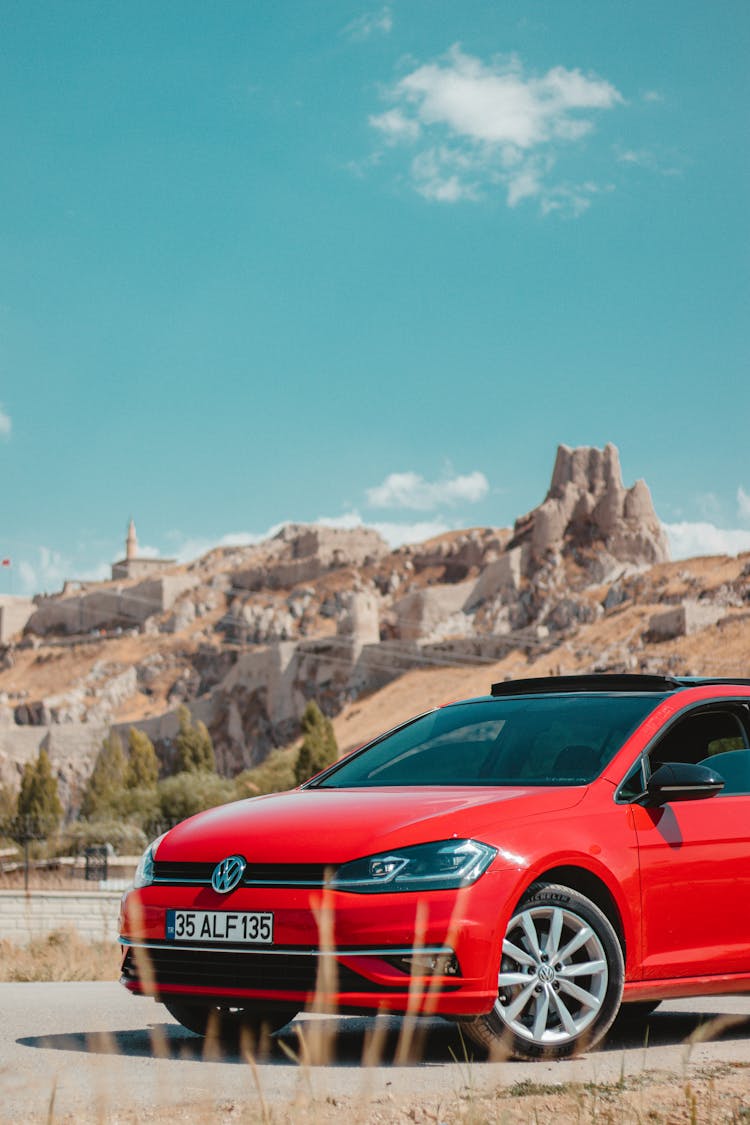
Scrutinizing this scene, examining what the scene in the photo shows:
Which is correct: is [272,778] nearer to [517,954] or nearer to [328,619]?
[328,619]

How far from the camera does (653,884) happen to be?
18.9ft

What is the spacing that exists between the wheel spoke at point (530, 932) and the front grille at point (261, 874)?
76 centimetres

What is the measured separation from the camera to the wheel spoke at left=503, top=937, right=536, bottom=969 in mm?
5230

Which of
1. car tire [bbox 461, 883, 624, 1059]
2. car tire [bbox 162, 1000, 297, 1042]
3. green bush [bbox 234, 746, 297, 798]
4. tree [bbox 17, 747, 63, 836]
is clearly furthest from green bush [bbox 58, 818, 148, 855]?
car tire [bbox 461, 883, 624, 1059]

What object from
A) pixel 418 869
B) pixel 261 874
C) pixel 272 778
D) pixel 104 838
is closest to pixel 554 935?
pixel 418 869

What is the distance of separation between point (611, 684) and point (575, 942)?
5.89 ft

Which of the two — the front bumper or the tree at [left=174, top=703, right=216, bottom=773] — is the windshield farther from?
the tree at [left=174, top=703, right=216, bottom=773]

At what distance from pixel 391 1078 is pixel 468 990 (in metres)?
0.41

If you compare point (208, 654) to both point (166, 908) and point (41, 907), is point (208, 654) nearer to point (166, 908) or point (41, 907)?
point (41, 907)

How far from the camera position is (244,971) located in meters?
5.33

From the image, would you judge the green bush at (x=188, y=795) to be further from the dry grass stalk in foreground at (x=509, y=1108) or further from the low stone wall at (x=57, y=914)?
the dry grass stalk in foreground at (x=509, y=1108)

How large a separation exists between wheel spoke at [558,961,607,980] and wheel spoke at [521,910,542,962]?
0.44ft

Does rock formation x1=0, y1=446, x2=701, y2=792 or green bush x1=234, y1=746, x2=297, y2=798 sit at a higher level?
rock formation x1=0, y1=446, x2=701, y2=792

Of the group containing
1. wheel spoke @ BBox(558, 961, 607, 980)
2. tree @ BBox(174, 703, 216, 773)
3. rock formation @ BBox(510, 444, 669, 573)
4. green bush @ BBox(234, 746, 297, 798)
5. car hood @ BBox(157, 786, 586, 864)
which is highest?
rock formation @ BBox(510, 444, 669, 573)
